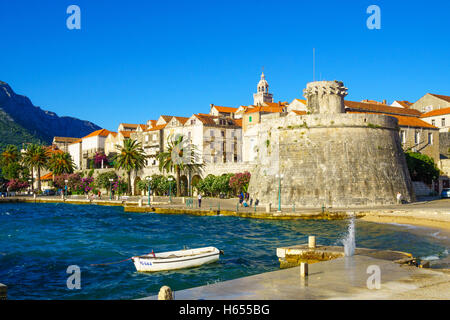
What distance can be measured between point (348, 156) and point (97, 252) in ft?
84.3

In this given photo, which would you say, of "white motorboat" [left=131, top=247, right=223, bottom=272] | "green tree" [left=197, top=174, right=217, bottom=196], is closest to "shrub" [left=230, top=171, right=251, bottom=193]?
"green tree" [left=197, top=174, right=217, bottom=196]

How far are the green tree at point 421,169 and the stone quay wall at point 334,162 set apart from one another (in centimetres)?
1220

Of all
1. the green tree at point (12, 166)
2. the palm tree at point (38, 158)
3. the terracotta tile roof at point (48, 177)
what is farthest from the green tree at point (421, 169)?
the terracotta tile roof at point (48, 177)

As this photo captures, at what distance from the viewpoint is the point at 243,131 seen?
74.0 m

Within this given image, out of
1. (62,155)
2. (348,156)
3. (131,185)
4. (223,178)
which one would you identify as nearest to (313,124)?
(348,156)

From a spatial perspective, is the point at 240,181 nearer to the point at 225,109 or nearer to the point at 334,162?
the point at 334,162

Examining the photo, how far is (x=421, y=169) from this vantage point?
5500 cm

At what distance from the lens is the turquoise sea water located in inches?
631

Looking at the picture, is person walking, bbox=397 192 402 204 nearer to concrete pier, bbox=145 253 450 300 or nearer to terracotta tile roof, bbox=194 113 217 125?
concrete pier, bbox=145 253 450 300

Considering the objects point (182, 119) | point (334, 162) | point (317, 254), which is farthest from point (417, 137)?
Result: point (317, 254)

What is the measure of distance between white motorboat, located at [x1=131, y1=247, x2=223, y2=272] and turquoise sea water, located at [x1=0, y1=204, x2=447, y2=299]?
319 millimetres

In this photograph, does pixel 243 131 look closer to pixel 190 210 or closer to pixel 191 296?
pixel 190 210

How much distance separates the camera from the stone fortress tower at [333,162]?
39.7 m

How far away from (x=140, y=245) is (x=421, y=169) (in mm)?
42067
